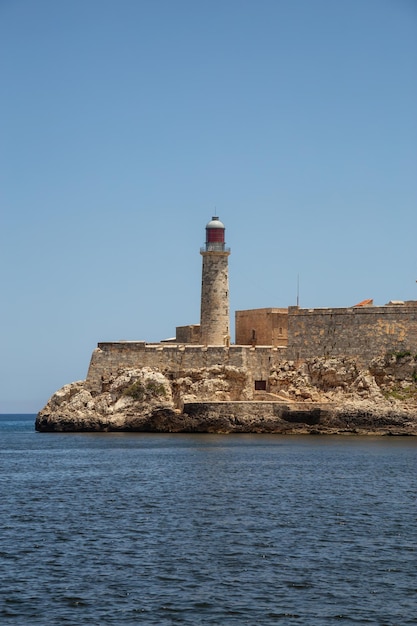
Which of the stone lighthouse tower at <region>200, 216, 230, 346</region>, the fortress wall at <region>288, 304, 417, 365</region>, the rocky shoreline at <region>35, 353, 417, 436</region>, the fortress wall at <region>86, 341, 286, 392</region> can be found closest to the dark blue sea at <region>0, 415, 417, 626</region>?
the rocky shoreline at <region>35, 353, 417, 436</region>

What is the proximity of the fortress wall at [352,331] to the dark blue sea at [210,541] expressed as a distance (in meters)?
10.8

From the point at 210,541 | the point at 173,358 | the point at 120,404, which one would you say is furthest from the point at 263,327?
the point at 210,541

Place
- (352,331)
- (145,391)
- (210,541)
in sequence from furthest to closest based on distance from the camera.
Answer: (145,391) → (352,331) → (210,541)

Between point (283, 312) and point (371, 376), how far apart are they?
6.29 m

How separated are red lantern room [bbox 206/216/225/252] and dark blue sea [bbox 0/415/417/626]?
1516 cm

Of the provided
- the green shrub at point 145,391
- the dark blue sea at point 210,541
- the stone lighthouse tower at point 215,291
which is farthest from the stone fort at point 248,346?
the dark blue sea at point 210,541

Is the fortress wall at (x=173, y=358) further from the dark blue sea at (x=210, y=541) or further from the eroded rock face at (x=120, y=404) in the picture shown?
the dark blue sea at (x=210, y=541)

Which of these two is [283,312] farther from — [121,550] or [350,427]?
[121,550]

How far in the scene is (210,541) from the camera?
17.8m

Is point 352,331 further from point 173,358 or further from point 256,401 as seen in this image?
point 173,358

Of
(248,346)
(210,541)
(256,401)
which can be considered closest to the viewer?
(210,541)

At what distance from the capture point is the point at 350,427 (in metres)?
42.2

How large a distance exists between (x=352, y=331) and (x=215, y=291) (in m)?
6.35

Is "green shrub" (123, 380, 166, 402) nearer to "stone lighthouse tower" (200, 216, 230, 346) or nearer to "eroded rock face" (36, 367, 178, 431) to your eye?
"eroded rock face" (36, 367, 178, 431)
